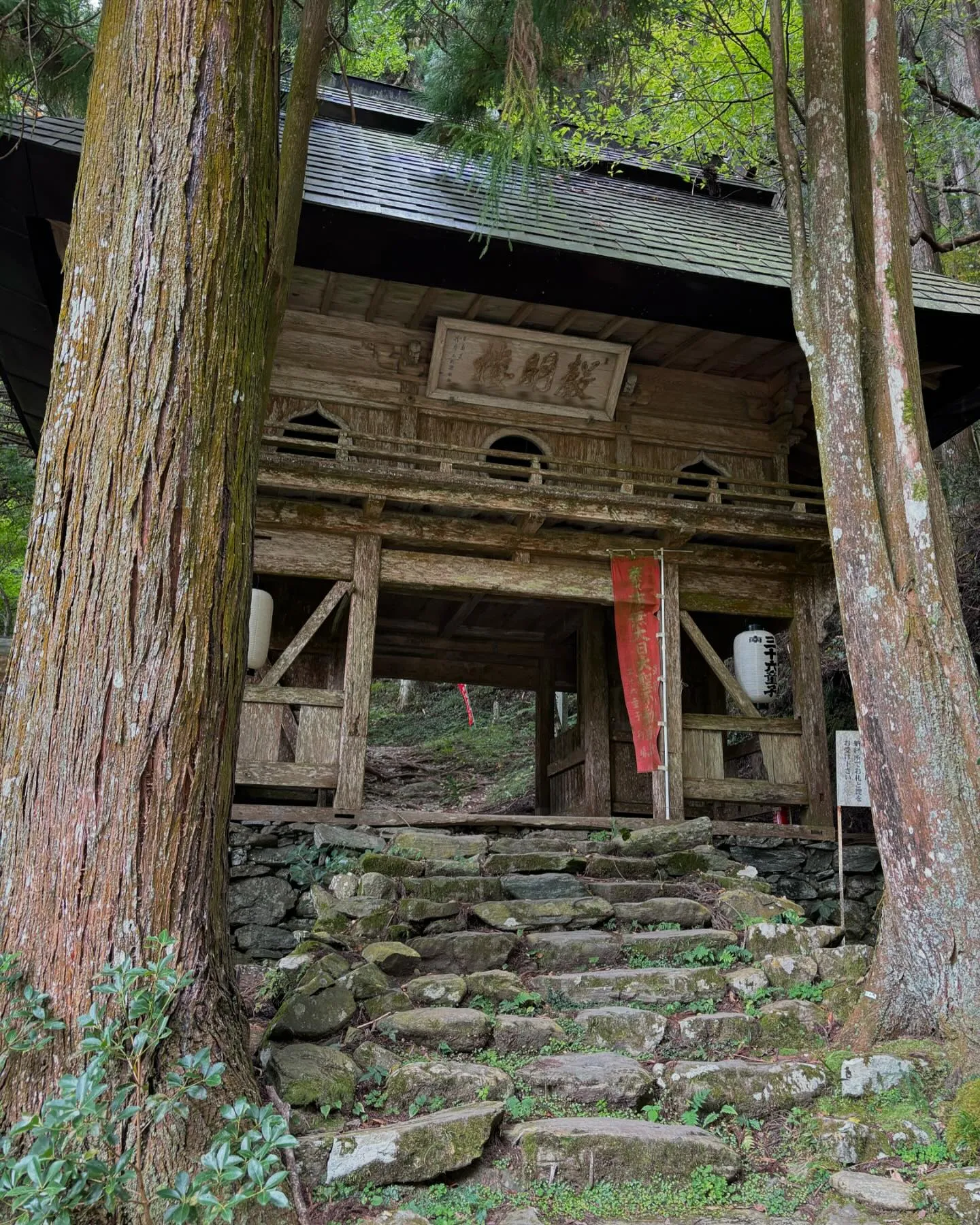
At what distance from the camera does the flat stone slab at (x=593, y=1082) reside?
144 inches

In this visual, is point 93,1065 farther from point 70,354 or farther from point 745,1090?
point 745,1090

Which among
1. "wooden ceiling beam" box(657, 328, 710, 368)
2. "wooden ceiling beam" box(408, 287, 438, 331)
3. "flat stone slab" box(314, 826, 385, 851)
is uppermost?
"wooden ceiling beam" box(657, 328, 710, 368)

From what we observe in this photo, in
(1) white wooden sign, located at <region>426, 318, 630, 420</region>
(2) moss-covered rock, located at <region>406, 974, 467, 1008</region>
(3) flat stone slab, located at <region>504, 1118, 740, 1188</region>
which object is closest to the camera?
(3) flat stone slab, located at <region>504, 1118, 740, 1188</region>

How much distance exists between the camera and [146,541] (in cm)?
288

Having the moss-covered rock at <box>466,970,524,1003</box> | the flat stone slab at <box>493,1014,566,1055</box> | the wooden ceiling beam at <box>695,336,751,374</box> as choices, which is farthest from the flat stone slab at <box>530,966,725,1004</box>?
the wooden ceiling beam at <box>695,336,751,374</box>

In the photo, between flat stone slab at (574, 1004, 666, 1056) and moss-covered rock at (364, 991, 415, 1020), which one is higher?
moss-covered rock at (364, 991, 415, 1020)

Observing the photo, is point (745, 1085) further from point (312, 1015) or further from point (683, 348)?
point (683, 348)

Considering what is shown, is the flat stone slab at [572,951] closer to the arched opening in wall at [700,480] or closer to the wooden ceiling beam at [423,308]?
the arched opening in wall at [700,480]

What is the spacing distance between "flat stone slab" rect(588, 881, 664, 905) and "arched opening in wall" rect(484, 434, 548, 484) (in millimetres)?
3799

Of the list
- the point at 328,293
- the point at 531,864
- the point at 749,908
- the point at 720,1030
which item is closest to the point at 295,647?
the point at 531,864

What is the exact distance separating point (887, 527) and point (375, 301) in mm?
5753

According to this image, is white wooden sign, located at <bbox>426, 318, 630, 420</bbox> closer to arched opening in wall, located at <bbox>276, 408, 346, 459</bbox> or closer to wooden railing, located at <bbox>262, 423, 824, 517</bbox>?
wooden railing, located at <bbox>262, 423, 824, 517</bbox>

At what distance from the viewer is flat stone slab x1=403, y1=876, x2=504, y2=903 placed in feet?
18.4

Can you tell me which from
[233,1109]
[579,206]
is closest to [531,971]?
[233,1109]
